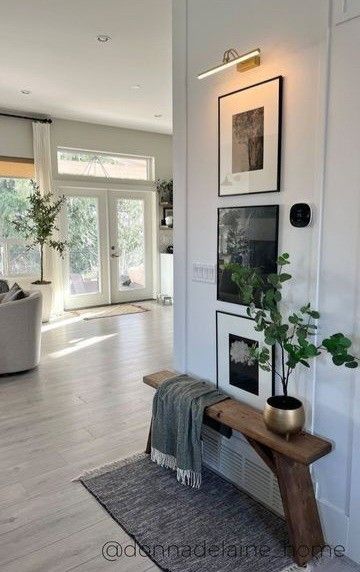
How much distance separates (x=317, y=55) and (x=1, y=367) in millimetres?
3558

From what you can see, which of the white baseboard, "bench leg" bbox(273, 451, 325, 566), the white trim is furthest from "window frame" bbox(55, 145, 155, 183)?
the white baseboard

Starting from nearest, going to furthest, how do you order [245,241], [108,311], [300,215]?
[300,215]
[245,241]
[108,311]

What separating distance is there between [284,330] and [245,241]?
0.57 meters

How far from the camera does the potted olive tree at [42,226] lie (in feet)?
19.6

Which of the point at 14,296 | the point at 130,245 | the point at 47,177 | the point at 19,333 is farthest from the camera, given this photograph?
the point at 130,245

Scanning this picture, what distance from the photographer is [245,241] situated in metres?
2.18

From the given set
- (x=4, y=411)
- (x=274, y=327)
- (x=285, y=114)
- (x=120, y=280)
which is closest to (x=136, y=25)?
(x=285, y=114)

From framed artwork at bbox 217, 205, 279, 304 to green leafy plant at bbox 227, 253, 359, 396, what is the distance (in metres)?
0.10

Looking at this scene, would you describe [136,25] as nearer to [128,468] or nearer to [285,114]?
[285,114]

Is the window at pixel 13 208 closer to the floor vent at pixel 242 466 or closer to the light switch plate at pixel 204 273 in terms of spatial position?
the light switch plate at pixel 204 273

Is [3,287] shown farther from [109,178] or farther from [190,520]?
[190,520]

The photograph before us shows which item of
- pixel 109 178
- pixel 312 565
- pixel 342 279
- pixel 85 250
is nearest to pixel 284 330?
pixel 342 279

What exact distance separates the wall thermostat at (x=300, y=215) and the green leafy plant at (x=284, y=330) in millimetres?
159

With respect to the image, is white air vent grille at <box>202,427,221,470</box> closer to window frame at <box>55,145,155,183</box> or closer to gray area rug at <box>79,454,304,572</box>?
gray area rug at <box>79,454,304,572</box>
